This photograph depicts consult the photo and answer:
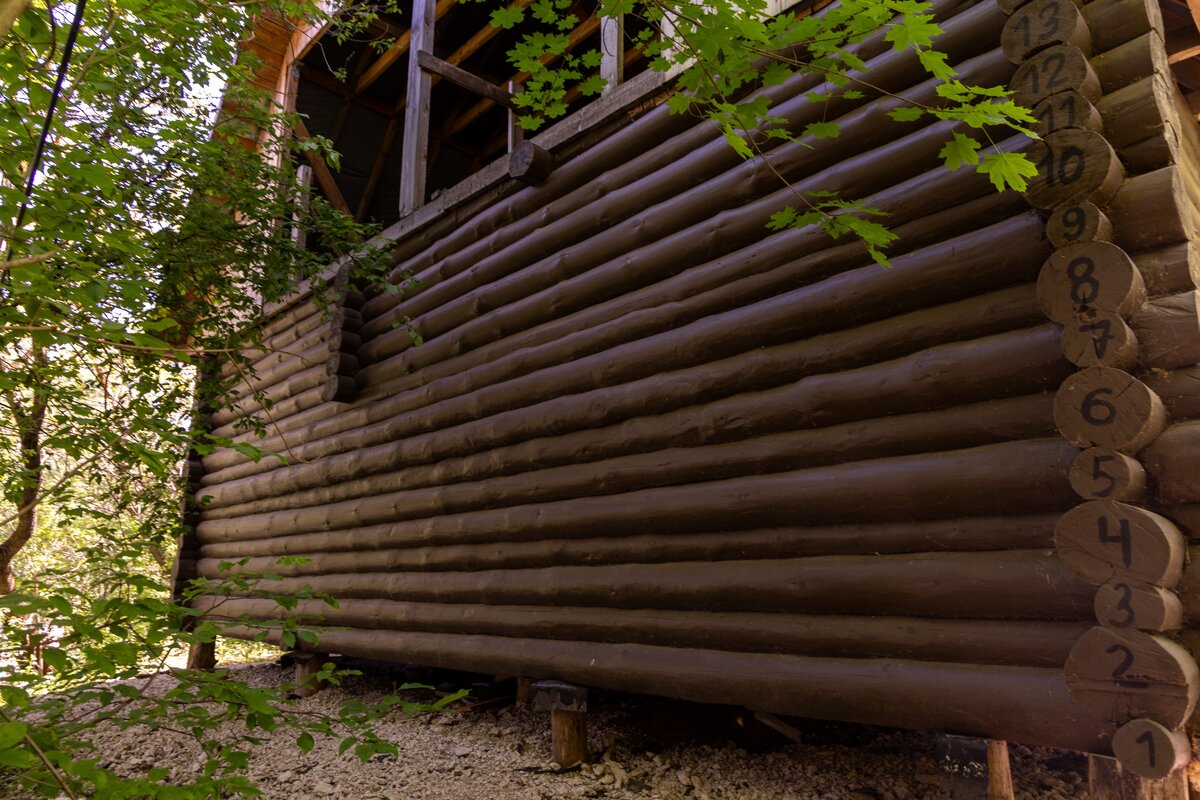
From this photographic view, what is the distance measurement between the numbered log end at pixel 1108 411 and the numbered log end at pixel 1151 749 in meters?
0.93

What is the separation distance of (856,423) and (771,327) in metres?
0.71

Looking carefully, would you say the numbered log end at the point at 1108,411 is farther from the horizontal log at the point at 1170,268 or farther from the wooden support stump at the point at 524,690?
the wooden support stump at the point at 524,690

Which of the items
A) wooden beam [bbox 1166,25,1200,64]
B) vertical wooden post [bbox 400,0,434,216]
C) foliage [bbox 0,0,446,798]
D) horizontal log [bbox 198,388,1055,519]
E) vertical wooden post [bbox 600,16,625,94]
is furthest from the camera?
vertical wooden post [bbox 400,0,434,216]

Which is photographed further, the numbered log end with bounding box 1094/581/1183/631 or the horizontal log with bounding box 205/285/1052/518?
the horizontal log with bounding box 205/285/1052/518

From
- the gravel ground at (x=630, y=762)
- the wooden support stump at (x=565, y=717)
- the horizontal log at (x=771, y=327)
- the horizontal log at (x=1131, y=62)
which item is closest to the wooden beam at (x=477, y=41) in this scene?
the horizontal log at (x=771, y=327)

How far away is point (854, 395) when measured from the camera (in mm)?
3441

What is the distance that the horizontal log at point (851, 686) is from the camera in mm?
2686

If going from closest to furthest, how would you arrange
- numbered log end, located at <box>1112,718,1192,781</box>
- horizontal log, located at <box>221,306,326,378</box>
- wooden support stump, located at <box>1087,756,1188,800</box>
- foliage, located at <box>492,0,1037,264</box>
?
foliage, located at <box>492,0,1037,264</box>, numbered log end, located at <box>1112,718,1192,781</box>, wooden support stump, located at <box>1087,756,1188,800</box>, horizontal log, located at <box>221,306,326,378</box>

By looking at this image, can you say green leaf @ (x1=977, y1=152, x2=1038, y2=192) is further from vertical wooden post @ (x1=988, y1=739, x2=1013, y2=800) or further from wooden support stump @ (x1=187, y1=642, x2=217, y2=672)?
wooden support stump @ (x1=187, y1=642, x2=217, y2=672)

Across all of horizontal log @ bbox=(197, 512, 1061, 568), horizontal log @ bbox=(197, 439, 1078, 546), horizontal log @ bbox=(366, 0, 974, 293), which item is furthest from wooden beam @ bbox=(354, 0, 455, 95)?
horizontal log @ bbox=(197, 439, 1078, 546)

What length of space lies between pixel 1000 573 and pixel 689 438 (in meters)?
1.76

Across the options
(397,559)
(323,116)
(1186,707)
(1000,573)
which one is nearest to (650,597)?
(1000,573)

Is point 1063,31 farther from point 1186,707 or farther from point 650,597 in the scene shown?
point 650,597

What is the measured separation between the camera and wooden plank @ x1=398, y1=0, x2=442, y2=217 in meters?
7.27
